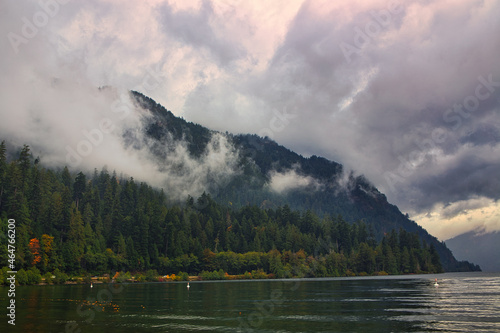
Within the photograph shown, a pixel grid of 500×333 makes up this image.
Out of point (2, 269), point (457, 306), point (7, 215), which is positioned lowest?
point (457, 306)

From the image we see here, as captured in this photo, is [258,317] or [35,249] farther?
[35,249]

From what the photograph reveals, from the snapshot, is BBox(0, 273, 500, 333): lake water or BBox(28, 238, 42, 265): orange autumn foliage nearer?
BBox(0, 273, 500, 333): lake water

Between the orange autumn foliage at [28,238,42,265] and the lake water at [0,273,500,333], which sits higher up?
the orange autumn foliage at [28,238,42,265]

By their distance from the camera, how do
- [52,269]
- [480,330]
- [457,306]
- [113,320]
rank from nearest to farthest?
[480,330] → [113,320] → [457,306] → [52,269]

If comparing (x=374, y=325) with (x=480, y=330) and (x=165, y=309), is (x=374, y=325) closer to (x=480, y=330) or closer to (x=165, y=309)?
(x=480, y=330)

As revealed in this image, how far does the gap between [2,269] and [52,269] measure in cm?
4342

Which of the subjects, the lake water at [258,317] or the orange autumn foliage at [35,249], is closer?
the lake water at [258,317]

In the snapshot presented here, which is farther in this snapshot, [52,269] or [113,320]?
[52,269]

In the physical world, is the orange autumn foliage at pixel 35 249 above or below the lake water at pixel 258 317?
above

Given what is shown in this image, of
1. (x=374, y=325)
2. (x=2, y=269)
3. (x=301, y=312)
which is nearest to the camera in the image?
(x=374, y=325)

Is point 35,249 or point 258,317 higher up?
point 35,249

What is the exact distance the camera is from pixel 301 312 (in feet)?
257

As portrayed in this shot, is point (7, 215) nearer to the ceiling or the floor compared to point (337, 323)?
nearer to the ceiling

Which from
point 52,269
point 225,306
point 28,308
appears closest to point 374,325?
point 225,306
